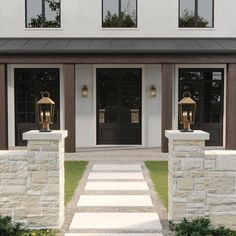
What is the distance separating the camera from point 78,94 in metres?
16.5

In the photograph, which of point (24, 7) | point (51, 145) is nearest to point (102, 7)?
point (24, 7)

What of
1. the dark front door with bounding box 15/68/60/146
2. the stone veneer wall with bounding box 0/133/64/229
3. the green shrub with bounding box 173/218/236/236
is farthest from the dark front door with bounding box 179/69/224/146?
the stone veneer wall with bounding box 0/133/64/229

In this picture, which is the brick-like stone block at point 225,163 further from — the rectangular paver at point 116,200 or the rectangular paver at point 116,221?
the rectangular paver at point 116,200

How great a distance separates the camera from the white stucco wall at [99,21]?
16.2m

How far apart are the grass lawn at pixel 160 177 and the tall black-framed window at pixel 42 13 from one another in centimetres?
726

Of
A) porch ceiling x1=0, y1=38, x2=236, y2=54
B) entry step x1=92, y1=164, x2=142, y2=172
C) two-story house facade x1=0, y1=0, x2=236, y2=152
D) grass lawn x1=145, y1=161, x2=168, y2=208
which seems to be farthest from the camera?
two-story house facade x1=0, y1=0, x2=236, y2=152

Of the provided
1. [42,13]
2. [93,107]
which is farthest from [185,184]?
[42,13]

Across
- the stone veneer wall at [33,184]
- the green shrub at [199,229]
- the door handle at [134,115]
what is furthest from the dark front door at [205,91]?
the stone veneer wall at [33,184]

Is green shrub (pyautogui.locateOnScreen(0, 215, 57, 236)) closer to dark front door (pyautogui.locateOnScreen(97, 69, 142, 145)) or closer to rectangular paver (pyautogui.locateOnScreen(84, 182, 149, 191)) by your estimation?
rectangular paver (pyautogui.locateOnScreen(84, 182, 149, 191))

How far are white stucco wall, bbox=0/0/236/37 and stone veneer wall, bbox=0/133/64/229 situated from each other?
10706 mm

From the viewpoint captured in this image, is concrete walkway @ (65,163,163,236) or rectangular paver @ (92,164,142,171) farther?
rectangular paver @ (92,164,142,171)

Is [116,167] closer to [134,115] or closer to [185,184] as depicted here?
[134,115]

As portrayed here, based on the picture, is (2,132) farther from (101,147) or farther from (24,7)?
(24,7)

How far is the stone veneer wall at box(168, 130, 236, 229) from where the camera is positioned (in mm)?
6156
